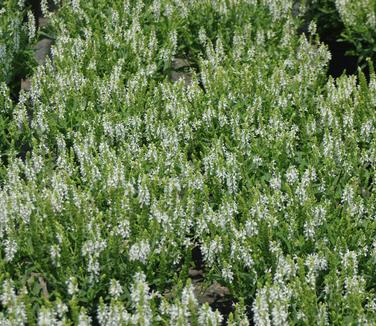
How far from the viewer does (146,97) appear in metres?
8.66

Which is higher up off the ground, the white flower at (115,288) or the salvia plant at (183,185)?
the salvia plant at (183,185)

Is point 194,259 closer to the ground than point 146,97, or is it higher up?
closer to the ground

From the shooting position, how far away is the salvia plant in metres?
5.80

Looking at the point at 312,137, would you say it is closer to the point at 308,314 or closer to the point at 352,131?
the point at 352,131

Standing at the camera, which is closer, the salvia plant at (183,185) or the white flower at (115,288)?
the white flower at (115,288)

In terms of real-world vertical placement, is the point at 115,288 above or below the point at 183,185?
below

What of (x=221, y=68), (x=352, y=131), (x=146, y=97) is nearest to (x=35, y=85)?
(x=146, y=97)

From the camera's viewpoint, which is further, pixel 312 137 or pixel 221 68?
pixel 221 68

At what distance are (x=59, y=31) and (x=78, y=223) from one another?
4727 millimetres

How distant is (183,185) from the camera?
7.06 m

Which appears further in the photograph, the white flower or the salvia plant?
the salvia plant

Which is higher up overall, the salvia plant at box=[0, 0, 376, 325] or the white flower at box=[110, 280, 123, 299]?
the salvia plant at box=[0, 0, 376, 325]

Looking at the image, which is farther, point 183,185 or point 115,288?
point 183,185

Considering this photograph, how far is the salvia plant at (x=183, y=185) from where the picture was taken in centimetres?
580
